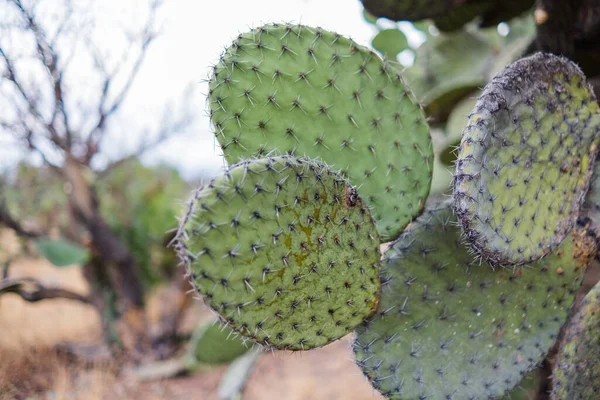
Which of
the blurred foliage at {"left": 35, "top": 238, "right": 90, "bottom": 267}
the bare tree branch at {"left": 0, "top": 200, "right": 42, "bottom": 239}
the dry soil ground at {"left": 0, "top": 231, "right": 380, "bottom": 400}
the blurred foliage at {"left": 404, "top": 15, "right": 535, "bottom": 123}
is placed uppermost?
the bare tree branch at {"left": 0, "top": 200, "right": 42, "bottom": 239}

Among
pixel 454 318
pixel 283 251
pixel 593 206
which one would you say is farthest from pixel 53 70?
pixel 593 206

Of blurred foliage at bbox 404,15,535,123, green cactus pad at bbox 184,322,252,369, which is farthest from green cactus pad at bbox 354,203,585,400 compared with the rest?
blurred foliage at bbox 404,15,535,123

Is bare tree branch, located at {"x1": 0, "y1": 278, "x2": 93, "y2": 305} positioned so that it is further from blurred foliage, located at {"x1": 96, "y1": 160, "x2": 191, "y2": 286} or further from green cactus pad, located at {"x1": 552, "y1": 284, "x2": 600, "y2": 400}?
green cactus pad, located at {"x1": 552, "y1": 284, "x2": 600, "y2": 400}

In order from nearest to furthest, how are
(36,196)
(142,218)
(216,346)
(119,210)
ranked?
(216,346), (36,196), (142,218), (119,210)

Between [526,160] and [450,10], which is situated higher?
[450,10]

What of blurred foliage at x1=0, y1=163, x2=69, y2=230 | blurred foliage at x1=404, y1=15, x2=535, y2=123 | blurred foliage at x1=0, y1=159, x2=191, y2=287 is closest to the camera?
blurred foliage at x1=404, y1=15, x2=535, y2=123

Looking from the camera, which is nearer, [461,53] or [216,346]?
[216,346]

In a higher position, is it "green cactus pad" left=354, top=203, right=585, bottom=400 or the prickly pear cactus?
the prickly pear cactus

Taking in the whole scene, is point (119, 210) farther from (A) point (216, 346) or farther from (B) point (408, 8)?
(B) point (408, 8)
